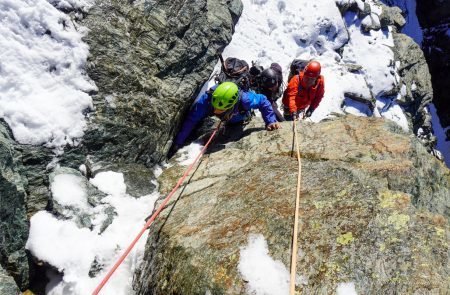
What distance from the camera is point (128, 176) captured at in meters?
7.16

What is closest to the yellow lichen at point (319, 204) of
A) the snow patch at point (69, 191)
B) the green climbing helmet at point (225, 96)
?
the green climbing helmet at point (225, 96)

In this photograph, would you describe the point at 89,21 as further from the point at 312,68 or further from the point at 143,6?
the point at 312,68

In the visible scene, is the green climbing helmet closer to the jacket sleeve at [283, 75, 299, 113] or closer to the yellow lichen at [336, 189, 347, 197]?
the jacket sleeve at [283, 75, 299, 113]

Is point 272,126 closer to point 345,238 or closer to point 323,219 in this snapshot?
point 323,219

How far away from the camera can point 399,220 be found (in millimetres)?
4961

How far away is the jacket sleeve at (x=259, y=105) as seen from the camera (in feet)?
28.0

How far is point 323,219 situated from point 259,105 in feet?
13.1

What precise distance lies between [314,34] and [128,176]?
10.5 meters

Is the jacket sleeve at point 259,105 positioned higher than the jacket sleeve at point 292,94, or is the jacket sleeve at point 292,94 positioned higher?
the jacket sleeve at point 259,105

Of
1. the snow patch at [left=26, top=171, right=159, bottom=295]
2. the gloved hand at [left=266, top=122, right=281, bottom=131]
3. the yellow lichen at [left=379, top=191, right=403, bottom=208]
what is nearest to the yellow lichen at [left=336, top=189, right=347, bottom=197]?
the yellow lichen at [left=379, top=191, right=403, bottom=208]

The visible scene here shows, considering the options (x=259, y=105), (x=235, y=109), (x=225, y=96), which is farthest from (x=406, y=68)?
(x=225, y=96)

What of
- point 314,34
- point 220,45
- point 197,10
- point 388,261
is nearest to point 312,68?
point 220,45

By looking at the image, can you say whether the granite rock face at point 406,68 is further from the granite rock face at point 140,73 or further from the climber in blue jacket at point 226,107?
the climber in blue jacket at point 226,107

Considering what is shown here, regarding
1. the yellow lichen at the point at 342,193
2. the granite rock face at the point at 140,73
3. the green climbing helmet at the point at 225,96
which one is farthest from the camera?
the green climbing helmet at the point at 225,96
